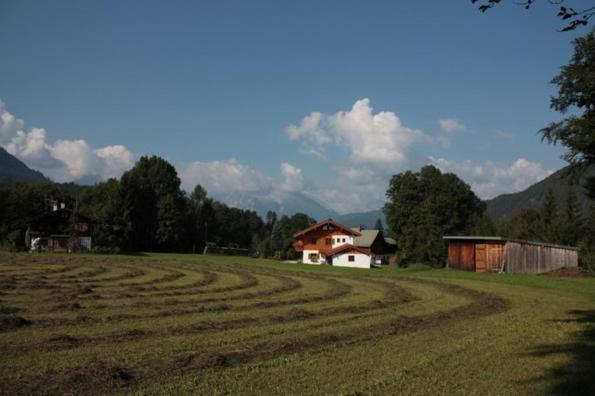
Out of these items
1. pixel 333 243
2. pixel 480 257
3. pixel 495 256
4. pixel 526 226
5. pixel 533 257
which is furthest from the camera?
pixel 526 226

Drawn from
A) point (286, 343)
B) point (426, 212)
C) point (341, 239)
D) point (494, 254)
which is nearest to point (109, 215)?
point (341, 239)

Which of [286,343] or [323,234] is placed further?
[323,234]

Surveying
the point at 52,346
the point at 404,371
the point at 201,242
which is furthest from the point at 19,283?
the point at 201,242

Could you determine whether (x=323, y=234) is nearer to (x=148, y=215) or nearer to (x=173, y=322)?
(x=148, y=215)

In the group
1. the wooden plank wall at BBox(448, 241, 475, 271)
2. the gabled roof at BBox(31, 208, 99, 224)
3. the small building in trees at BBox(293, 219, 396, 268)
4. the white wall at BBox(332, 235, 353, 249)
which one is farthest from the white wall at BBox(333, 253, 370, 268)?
the gabled roof at BBox(31, 208, 99, 224)

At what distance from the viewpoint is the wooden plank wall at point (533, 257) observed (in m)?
53.0

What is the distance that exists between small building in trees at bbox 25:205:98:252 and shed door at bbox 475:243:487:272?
5800 cm

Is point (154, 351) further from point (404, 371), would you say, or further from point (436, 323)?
point (436, 323)

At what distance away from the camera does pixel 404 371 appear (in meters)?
11.3

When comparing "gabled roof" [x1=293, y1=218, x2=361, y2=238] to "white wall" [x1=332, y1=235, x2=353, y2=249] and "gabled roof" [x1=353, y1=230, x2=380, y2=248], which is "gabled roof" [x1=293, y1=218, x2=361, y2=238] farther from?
"gabled roof" [x1=353, y1=230, x2=380, y2=248]

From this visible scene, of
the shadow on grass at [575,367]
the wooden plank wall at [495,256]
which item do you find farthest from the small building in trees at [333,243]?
the shadow on grass at [575,367]

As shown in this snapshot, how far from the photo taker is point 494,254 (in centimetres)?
5322

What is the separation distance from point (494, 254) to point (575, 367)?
43130mm

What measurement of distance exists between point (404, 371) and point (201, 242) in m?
113
